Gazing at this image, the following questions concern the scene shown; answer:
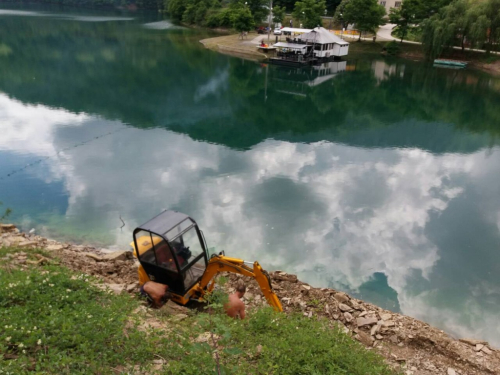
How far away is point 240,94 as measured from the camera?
27.7 meters

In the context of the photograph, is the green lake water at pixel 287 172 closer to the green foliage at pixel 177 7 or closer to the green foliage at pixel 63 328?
the green foliage at pixel 63 328

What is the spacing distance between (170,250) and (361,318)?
3.79 metres

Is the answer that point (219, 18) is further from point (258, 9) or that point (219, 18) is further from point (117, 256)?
point (117, 256)

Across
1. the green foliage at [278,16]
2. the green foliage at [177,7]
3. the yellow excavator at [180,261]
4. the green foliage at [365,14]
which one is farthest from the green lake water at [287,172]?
the green foliage at [177,7]

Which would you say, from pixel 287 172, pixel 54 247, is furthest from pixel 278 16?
pixel 54 247

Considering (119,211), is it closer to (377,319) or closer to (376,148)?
(377,319)

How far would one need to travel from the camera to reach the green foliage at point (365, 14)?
165 ft

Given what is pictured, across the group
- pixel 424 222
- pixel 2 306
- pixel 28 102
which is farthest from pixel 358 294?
pixel 28 102

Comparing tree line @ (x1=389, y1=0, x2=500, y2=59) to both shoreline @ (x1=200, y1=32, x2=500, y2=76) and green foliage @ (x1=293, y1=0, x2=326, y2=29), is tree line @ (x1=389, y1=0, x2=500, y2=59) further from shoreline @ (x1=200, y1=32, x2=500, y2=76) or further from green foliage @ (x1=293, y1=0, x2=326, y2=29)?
green foliage @ (x1=293, y1=0, x2=326, y2=29)

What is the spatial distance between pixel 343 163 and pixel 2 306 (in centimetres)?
1367

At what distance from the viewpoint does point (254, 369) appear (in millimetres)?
4805

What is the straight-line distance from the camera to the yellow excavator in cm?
646

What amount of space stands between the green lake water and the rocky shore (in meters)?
1.03

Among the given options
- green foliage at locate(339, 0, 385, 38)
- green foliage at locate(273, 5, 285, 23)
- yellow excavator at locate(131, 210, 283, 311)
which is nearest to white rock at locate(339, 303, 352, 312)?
yellow excavator at locate(131, 210, 283, 311)
